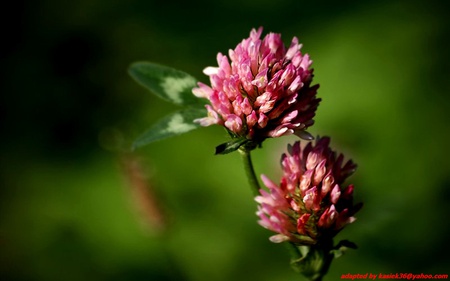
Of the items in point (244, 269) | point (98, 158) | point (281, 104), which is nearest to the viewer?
point (281, 104)

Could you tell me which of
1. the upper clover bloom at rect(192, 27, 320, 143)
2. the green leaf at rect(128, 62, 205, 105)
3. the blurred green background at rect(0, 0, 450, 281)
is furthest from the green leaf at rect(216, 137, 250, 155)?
the blurred green background at rect(0, 0, 450, 281)

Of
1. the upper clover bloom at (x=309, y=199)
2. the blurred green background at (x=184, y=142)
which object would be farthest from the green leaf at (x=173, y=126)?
the blurred green background at (x=184, y=142)

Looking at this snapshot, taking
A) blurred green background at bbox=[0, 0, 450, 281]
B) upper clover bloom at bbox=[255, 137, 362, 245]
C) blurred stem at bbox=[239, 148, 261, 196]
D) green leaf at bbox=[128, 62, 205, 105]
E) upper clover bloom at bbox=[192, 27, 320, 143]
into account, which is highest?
blurred green background at bbox=[0, 0, 450, 281]

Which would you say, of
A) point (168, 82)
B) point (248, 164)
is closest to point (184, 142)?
point (168, 82)

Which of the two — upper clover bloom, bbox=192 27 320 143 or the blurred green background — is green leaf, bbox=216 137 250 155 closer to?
upper clover bloom, bbox=192 27 320 143

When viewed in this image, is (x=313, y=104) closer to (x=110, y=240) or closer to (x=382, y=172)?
(x=382, y=172)

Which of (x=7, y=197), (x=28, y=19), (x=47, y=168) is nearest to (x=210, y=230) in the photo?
(x=47, y=168)

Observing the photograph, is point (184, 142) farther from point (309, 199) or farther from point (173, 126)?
point (309, 199)
